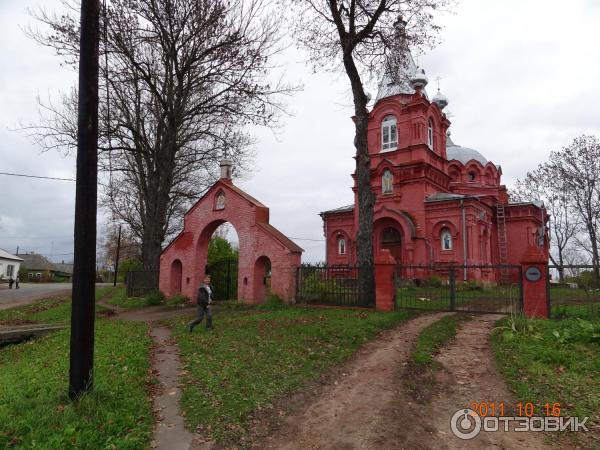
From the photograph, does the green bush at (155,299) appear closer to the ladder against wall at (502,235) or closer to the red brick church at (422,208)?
the red brick church at (422,208)

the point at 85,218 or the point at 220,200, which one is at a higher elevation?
the point at 220,200

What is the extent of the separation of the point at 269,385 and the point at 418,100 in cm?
2299

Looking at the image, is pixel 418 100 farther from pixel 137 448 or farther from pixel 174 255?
pixel 137 448

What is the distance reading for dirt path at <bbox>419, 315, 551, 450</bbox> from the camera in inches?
158

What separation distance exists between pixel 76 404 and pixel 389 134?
24.7 metres

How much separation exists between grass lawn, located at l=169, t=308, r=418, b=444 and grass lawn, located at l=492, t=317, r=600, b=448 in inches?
103

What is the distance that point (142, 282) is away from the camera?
17.8 m

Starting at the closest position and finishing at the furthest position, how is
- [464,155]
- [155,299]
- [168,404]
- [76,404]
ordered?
[76,404]
[168,404]
[155,299]
[464,155]

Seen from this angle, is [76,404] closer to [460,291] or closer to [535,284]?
[535,284]


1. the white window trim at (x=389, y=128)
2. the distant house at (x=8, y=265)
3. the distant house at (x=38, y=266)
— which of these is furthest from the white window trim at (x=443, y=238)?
the distant house at (x=38, y=266)

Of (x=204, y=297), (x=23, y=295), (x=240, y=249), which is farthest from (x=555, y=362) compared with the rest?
(x=23, y=295)

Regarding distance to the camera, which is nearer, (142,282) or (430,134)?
(142,282)

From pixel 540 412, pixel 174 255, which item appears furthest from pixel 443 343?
pixel 174 255

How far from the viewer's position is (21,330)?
33.3ft
